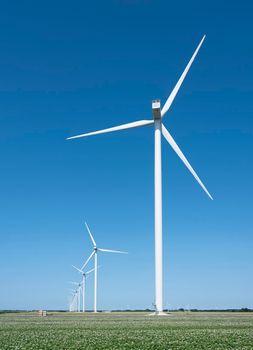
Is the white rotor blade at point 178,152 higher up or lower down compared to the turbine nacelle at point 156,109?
lower down

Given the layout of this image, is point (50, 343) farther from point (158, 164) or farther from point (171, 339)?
point (158, 164)

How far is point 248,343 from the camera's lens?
21.8m

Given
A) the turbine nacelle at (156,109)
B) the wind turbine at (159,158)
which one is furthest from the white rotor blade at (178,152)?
the turbine nacelle at (156,109)

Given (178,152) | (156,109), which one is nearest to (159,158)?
(178,152)

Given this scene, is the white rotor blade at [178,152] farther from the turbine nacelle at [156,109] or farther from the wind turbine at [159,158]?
the turbine nacelle at [156,109]

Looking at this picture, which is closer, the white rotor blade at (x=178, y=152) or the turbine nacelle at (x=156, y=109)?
the white rotor blade at (x=178, y=152)

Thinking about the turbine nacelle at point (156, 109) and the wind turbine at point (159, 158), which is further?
the turbine nacelle at point (156, 109)

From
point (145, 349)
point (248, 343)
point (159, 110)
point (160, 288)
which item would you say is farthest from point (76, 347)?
point (159, 110)

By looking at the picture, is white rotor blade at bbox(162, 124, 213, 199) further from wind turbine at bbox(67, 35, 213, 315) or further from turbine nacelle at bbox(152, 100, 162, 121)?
turbine nacelle at bbox(152, 100, 162, 121)

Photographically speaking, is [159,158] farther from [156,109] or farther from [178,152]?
[156,109]

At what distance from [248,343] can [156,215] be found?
3646 cm

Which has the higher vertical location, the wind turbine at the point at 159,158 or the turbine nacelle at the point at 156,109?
the turbine nacelle at the point at 156,109

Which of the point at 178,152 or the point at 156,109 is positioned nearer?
the point at 178,152

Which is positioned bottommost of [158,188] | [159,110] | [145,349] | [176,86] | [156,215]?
[145,349]
